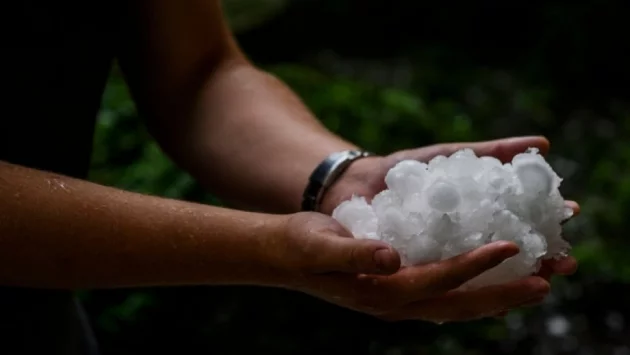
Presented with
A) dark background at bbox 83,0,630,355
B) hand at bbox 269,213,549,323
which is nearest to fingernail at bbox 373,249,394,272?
hand at bbox 269,213,549,323

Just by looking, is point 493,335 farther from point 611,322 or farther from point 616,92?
point 616,92

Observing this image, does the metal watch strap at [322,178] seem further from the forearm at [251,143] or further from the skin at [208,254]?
the skin at [208,254]

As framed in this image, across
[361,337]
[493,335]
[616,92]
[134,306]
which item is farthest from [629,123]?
[134,306]

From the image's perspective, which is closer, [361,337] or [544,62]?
[361,337]

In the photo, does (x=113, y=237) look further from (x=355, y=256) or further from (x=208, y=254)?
(x=355, y=256)

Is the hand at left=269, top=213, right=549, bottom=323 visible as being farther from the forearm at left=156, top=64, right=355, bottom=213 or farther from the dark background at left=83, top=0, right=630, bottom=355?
the dark background at left=83, top=0, right=630, bottom=355

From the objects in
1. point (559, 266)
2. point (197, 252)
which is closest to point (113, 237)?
point (197, 252)
